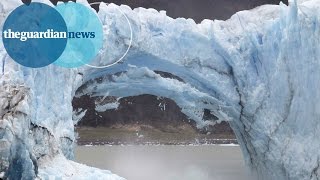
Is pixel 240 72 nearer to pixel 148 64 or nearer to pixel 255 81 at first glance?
pixel 255 81

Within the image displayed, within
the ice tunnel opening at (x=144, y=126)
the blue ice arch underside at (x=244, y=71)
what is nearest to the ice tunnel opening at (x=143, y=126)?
the ice tunnel opening at (x=144, y=126)

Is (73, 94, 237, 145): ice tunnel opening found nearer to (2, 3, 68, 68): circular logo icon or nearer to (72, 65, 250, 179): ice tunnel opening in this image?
(72, 65, 250, 179): ice tunnel opening

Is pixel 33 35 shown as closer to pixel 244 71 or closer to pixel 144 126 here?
pixel 244 71

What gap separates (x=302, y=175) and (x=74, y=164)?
6122mm

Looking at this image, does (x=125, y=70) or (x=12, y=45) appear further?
(x=125, y=70)

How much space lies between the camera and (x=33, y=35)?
10.4 m

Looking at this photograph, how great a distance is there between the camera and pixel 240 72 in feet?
45.2

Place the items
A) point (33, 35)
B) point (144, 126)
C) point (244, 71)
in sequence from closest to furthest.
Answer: point (33, 35)
point (244, 71)
point (144, 126)

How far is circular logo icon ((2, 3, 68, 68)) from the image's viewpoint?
9.94 meters

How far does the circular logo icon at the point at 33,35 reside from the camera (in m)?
9.94

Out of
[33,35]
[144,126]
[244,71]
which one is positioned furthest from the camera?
[144,126]

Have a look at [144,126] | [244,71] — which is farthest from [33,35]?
[144,126]

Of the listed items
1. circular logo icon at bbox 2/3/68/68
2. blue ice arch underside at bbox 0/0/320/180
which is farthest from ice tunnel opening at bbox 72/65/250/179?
circular logo icon at bbox 2/3/68/68

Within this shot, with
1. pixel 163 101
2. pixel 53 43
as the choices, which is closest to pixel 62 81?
pixel 53 43
